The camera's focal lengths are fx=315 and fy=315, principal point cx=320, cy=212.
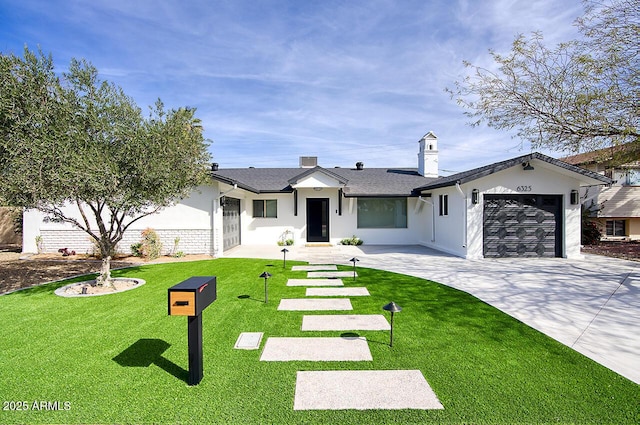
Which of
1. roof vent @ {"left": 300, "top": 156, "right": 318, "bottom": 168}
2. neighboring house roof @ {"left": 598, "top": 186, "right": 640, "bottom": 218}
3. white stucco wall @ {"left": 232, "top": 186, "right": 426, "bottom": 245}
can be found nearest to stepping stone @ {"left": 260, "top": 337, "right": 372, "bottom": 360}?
white stucco wall @ {"left": 232, "top": 186, "right": 426, "bottom": 245}

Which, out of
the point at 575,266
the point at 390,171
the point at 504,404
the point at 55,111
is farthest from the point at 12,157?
the point at 390,171

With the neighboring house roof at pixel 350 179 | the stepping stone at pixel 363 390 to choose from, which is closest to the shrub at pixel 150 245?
the neighboring house roof at pixel 350 179

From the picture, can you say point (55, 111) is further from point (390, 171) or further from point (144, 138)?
point (390, 171)

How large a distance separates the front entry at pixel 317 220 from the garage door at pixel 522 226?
714cm

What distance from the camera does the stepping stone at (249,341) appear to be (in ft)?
12.8

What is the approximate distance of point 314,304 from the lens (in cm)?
577

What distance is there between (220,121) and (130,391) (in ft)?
58.8

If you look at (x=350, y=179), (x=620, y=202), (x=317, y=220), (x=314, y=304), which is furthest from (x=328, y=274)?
(x=620, y=202)

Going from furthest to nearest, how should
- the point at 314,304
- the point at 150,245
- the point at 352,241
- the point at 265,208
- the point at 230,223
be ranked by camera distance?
the point at 265,208 → the point at 352,241 → the point at 230,223 → the point at 150,245 → the point at 314,304

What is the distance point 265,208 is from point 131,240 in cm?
590

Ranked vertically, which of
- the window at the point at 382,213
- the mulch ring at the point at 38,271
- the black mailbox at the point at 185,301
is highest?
the window at the point at 382,213

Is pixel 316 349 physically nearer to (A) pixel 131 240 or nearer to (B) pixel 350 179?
(A) pixel 131 240

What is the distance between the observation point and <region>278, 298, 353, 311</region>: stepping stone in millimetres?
5539

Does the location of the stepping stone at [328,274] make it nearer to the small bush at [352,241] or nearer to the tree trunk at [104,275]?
the tree trunk at [104,275]
